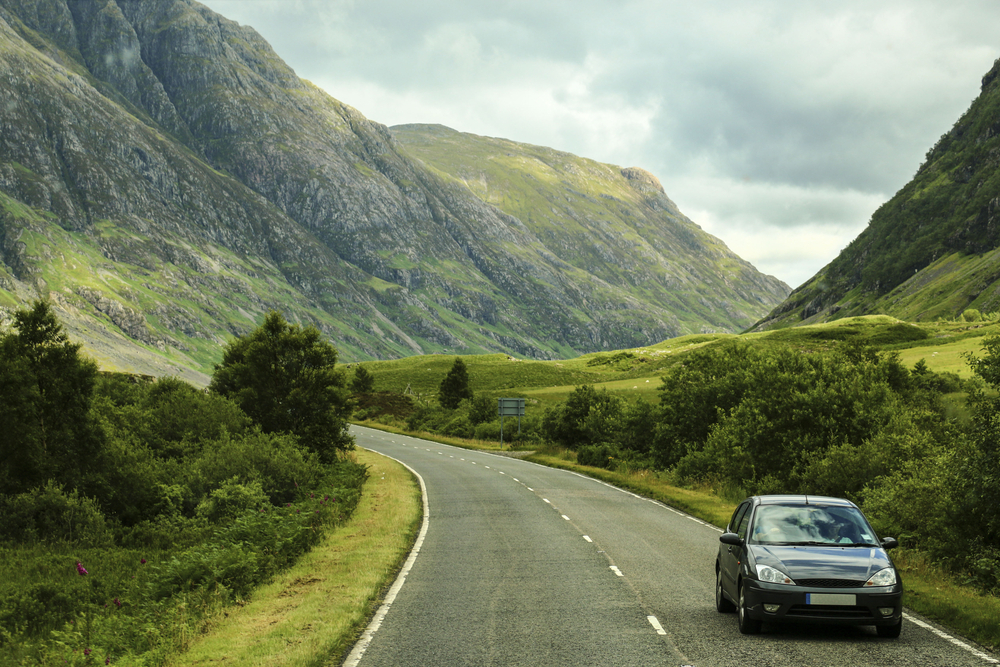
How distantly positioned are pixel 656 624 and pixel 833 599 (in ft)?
8.38

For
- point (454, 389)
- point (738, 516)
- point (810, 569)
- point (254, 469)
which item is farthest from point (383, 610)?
point (454, 389)

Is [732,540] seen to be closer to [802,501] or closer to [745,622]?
[745,622]

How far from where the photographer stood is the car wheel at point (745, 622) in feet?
36.5

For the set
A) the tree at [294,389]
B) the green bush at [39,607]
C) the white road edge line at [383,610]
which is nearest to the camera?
the white road edge line at [383,610]

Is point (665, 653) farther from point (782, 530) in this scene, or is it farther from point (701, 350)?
point (701, 350)

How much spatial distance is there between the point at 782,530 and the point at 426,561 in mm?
8856

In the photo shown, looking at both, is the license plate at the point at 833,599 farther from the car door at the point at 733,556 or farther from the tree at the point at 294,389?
the tree at the point at 294,389

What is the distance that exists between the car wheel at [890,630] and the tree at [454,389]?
8599cm

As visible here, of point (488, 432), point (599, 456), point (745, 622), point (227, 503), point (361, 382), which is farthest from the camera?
point (361, 382)

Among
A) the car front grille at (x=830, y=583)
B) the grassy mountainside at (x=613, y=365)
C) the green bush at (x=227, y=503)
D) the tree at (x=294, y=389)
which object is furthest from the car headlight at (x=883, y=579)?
the grassy mountainside at (x=613, y=365)

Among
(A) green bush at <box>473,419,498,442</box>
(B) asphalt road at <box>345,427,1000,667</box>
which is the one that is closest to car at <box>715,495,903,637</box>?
(B) asphalt road at <box>345,427,1000,667</box>

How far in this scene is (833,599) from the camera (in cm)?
1055

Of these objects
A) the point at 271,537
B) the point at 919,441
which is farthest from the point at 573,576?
the point at 919,441

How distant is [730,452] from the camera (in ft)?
117
